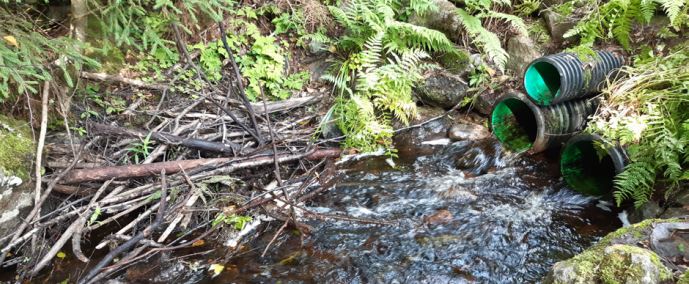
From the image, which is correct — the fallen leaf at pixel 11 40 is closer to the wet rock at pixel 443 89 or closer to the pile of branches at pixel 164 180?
the pile of branches at pixel 164 180

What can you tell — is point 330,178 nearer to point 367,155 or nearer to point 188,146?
point 367,155

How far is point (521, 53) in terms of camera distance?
5988 millimetres

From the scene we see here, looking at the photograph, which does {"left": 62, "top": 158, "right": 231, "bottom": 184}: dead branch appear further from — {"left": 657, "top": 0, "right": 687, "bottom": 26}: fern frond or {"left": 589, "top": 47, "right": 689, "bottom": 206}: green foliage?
{"left": 657, "top": 0, "right": 687, "bottom": 26}: fern frond

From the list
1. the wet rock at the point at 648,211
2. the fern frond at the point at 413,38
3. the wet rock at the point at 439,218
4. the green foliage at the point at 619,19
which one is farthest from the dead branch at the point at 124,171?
the green foliage at the point at 619,19

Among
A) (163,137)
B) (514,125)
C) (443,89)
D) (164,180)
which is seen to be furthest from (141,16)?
(514,125)

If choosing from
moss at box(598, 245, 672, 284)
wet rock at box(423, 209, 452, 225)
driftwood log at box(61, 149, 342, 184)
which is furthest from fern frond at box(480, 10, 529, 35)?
moss at box(598, 245, 672, 284)

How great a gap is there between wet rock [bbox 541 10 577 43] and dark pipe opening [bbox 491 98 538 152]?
127 centimetres

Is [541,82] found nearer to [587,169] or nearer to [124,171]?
[587,169]

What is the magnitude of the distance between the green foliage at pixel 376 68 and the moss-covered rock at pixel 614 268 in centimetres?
313

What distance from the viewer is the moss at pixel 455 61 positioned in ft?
20.1

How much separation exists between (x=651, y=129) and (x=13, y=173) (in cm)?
544

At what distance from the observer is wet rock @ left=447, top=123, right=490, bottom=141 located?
18.3 ft

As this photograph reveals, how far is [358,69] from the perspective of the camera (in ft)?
19.2

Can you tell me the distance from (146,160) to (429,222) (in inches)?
114
